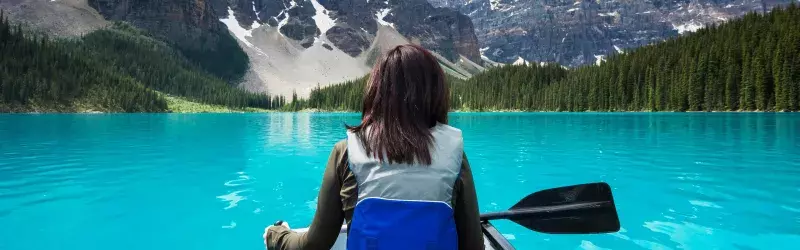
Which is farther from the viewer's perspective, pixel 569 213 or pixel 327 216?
pixel 569 213

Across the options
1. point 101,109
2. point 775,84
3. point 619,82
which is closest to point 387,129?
point 775,84

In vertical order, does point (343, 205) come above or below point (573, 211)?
above

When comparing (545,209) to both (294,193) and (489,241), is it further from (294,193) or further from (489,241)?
(294,193)

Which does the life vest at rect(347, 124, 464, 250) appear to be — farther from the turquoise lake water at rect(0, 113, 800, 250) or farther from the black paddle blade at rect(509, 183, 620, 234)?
the turquoise lake water at rect(0, 113, 800, 250)

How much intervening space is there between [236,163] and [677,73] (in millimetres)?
105823

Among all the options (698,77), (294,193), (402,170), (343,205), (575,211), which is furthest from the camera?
(698,77)

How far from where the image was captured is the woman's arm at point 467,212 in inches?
110

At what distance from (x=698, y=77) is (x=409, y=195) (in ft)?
357

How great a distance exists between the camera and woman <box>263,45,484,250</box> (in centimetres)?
267

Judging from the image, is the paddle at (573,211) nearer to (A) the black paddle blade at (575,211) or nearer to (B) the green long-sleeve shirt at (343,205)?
(A) the black paddle blade at (575,211)

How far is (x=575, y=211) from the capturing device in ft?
13.5

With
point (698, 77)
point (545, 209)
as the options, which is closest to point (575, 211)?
point (545, 209)

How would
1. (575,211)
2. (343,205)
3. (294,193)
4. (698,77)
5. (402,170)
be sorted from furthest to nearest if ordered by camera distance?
(698,77) → (294,193) → (575,211) → (343,205) → (402,170)

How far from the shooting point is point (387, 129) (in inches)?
106
